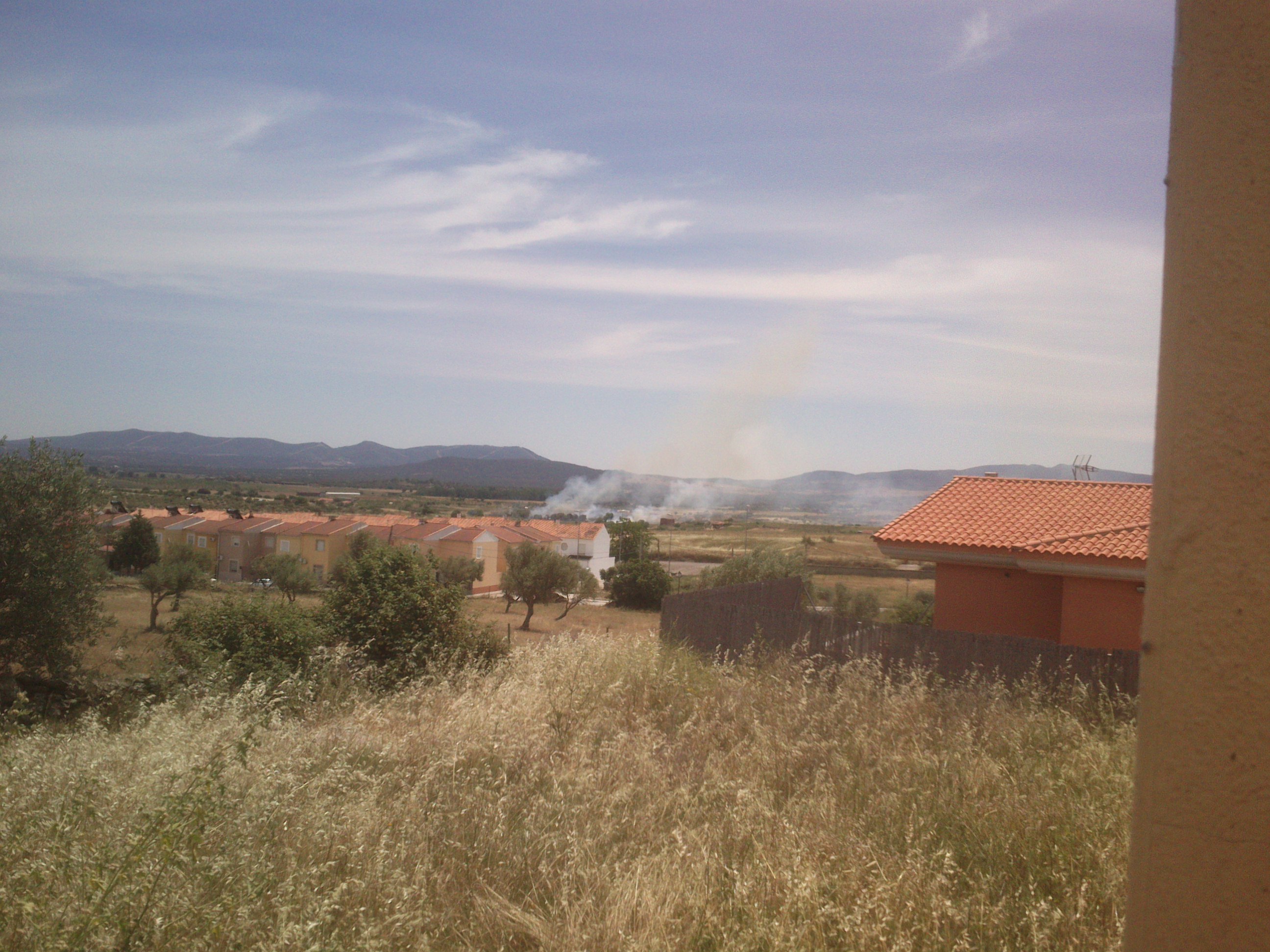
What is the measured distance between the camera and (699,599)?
13.0 m

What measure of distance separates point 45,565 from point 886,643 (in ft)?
55.8

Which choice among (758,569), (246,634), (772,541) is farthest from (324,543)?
(246,634)

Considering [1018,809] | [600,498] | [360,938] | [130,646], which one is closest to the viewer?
[360,938]

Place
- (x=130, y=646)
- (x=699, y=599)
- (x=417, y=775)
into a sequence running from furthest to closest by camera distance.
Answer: (x=130, y=646), (x=699, y=599), (x=417, y=775)

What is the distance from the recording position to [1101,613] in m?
12.2

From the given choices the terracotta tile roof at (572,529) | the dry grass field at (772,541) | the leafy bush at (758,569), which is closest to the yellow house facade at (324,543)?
the terracotta tile roof at (572,529)

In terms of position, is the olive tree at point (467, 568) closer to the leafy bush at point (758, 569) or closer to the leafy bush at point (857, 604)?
the leafy bush at point (758, 569)

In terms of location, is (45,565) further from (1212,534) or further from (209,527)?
(209,527)

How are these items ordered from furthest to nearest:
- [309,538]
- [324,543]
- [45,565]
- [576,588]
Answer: [309,538] → [324,543] → [576,588] → [45,565]

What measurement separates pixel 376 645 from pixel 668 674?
7.00 m

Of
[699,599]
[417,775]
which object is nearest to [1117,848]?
[417,775]

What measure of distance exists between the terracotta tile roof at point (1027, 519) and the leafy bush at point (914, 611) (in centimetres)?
969

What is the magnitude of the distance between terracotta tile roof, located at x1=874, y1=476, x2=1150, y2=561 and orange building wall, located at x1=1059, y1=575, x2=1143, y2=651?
556 millimetres

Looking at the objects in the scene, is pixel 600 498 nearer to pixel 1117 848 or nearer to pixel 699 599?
pixel 699 599
